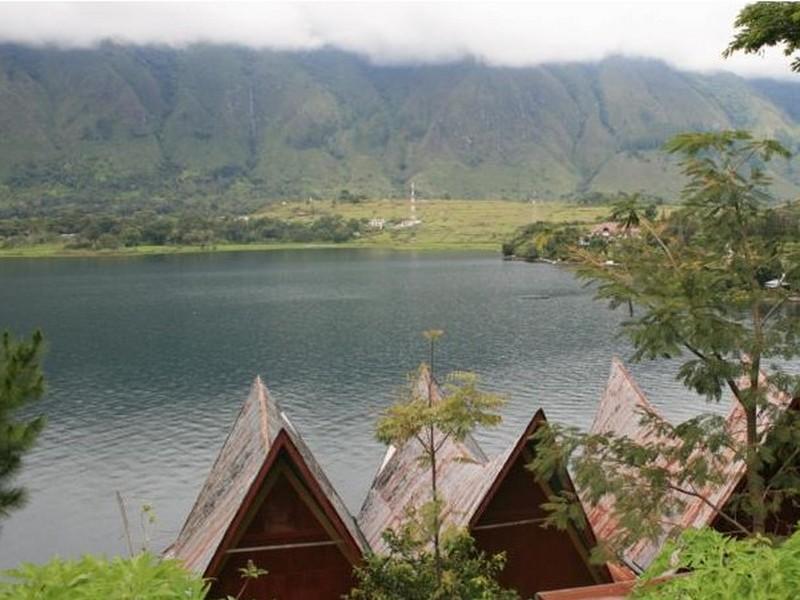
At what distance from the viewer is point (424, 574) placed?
1852 cm

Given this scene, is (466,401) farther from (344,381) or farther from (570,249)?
(344,381)

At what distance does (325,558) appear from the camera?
22.0 meters

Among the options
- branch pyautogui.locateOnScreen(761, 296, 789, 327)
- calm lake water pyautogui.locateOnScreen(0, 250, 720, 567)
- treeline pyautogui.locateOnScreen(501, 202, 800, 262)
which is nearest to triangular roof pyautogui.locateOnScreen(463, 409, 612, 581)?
calm lake water pyautogui.locateOnScreen(0, 250, 720, 567)

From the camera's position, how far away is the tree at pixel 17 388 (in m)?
17.4

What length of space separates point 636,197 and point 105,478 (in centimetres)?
4986

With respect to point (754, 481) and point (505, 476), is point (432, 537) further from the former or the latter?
point (754, 481)

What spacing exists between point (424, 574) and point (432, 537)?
43.0 inches

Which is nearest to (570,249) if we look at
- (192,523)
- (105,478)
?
(192,523)

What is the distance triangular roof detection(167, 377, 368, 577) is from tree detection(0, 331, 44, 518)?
489cm

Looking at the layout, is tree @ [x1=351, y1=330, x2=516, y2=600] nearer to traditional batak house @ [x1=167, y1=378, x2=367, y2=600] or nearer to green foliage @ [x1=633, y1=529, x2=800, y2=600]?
traditional batak house @ [x1=167, y1=378, x2=367, y2=600]

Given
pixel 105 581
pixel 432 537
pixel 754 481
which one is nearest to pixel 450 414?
pixel 432 537

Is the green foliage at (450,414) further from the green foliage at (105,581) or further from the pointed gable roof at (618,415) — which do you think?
the green foliage at (105,581)

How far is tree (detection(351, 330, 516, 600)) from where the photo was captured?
58.4ft

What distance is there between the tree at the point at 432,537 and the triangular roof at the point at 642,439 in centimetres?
325
